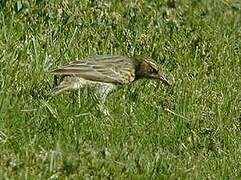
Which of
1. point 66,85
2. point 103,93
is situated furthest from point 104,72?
point 66,85

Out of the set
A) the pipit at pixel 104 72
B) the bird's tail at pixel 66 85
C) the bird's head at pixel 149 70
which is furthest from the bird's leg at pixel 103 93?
the bird's head at pixel 149 70

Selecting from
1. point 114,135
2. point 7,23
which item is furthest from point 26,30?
point 114,135

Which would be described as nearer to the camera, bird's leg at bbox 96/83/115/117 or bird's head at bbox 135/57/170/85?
bird's leg at bbox 96/83/115/117

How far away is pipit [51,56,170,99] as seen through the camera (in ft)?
26.5

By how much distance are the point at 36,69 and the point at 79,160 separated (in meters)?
2.14

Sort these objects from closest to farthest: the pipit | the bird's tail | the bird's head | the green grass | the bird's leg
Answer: the green grass < the bird's leg < the bird's tail < the pipit < the bird's head

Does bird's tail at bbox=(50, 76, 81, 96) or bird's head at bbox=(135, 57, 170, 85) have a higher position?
bird's tail at bbox=(50, 76, 81, 96)

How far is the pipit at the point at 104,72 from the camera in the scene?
8.09 metres

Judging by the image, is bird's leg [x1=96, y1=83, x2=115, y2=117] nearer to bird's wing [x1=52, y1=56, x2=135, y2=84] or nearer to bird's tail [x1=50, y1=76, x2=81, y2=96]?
bird's wing [x1=52, y1=56, x2=135, y2=84]

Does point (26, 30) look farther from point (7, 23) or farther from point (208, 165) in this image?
point (208, 165)

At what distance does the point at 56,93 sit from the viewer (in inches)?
308

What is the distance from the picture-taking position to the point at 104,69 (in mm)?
8461

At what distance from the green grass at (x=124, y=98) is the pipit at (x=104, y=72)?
11 centimetres

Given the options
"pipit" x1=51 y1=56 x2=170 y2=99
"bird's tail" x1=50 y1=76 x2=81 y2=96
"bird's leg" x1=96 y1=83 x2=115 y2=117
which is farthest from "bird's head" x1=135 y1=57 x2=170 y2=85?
"bird's tail" x1=50 y1=76 x2=81 y2=96
